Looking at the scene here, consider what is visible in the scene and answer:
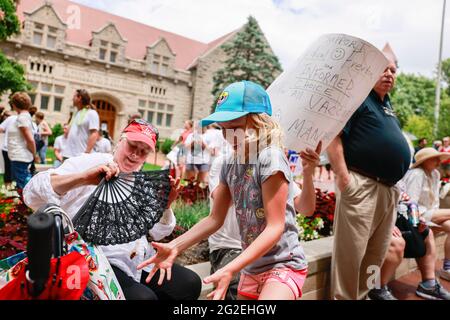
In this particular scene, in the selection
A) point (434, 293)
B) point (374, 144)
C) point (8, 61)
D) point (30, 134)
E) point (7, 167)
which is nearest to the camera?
point (374, 144)

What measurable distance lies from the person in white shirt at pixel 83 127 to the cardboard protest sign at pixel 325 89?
3666 mm

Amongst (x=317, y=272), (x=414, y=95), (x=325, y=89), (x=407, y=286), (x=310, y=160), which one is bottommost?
(x=407, y=286)

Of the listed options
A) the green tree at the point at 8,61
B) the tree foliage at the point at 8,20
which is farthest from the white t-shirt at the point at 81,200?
the tree foliage at the point at 8,20

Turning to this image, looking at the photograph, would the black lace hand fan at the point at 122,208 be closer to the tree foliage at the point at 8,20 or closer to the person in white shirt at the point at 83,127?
the person in white shirt at the point at 83,127

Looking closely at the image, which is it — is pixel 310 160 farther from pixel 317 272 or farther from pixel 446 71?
pixel 446 71

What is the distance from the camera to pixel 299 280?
166 centimetres

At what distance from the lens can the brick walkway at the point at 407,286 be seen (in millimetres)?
3553

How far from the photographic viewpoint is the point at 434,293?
3.46 meters

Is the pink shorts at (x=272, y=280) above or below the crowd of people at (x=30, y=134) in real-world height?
below

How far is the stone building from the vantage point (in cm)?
2338

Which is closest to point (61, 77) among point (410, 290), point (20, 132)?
point (20, 132)

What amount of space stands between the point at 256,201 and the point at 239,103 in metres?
0.45

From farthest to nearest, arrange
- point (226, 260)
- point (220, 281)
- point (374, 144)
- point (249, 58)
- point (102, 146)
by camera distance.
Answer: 1. point (249, 58)
2. point (102, 146)
3. point (374, 144)
4. point (226, 260)
5. point (220, 281)

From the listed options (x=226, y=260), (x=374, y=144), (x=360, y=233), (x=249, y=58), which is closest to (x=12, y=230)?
(x=226, y=260)
